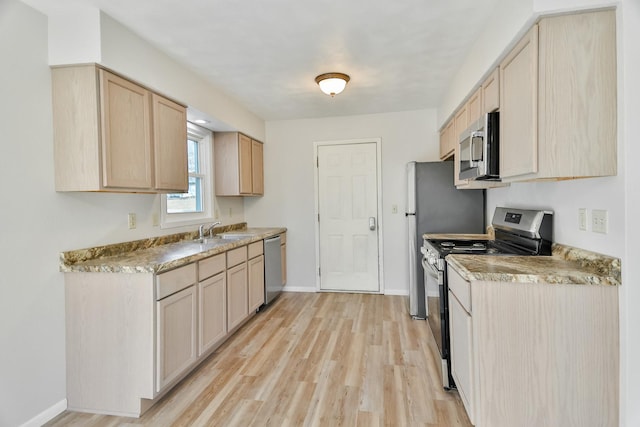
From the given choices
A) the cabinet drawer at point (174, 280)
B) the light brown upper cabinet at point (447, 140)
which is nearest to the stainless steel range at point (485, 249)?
the light brown upper cabinet at point (447, 140)

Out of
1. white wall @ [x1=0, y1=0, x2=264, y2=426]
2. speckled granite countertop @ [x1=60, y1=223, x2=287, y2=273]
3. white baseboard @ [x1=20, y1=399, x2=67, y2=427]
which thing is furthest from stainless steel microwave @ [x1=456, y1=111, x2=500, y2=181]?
white baseboard @ [x1=20, y1=399, x2=67, y2=427]

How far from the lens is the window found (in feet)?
11.2

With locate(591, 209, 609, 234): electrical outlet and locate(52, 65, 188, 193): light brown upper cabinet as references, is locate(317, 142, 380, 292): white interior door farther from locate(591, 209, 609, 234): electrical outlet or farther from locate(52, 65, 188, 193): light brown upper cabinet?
locate(591, 209, 609, 234): electrical outlet

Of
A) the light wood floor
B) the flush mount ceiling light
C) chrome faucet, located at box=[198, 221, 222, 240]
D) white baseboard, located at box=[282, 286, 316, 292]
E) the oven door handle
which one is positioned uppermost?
the flush mount ceiling light

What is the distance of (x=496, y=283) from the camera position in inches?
63.4

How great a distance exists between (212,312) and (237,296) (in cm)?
46

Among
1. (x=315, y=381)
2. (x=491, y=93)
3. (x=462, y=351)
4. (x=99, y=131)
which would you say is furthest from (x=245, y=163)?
(x=462, y=351)

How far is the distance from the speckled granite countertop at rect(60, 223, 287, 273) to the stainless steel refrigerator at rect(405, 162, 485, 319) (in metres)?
1.77

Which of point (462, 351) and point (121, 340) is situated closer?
point (462, 351)

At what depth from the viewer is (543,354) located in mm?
1562

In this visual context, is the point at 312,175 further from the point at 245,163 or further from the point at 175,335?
the point at 175,335

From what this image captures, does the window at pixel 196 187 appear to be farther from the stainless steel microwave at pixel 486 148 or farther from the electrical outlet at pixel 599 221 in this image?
the electrical outlet at pixel 599 221

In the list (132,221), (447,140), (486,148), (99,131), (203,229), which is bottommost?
(203,229)

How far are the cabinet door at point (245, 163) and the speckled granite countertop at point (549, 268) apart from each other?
2772 mm
